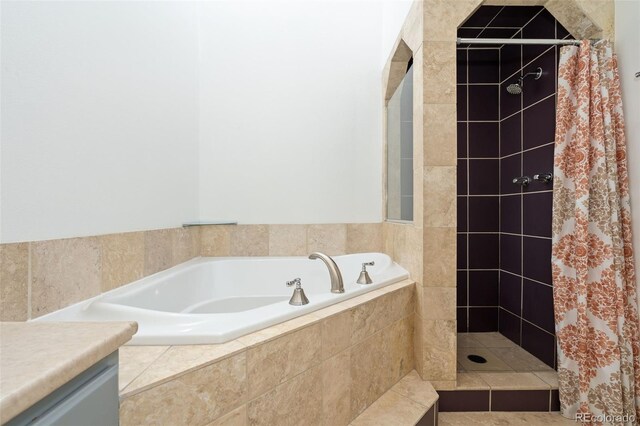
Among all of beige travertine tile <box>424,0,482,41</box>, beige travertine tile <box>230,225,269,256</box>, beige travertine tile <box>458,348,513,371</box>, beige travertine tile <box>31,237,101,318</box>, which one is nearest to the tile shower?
beige travertine tile <box>458,348,513,371</box>

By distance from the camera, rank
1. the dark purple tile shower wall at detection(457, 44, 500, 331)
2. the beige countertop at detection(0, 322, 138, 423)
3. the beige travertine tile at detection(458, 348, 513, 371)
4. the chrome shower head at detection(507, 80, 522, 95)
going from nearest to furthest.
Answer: the beige countertop at detection(0, 322, 138, 423)
the beige travertine tile at detection(458, 348, 513, 371)
the chrome shower head at detection(507, 80, 522, 95)
the dark purple tile shower wall at detection(457, 44, 500, 331)

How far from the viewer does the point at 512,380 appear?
1426mm

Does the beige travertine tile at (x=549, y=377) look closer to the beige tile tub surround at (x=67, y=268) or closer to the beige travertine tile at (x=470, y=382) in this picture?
the beige travertine tile at (x=470, y=382)

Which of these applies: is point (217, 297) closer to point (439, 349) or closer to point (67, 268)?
point (67, 268)

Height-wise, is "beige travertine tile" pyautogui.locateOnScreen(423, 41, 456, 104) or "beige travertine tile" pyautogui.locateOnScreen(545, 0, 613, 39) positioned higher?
"beige travertine tile" pyautogui.locateOnScreen(545, 0, 613, 39)

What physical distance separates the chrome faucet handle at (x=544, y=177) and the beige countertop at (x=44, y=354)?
2.08 m

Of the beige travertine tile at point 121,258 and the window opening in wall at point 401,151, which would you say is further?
the window opening in wall at point 401,151

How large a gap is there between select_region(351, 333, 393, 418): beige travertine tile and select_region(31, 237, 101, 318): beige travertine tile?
1.02m

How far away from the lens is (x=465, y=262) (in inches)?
88.7

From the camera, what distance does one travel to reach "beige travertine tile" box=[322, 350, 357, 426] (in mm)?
991

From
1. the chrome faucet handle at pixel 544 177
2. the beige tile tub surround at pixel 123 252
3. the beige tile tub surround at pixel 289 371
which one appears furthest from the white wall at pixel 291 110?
the beige tile tub surround at pixel 289 371

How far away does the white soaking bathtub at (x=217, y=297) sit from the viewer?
84 cm

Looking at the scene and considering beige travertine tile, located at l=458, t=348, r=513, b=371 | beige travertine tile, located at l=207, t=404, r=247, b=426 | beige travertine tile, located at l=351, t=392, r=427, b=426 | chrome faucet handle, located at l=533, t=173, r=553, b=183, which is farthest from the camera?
chrome faucet handle, located at l=533, t=173, r=553, b=183

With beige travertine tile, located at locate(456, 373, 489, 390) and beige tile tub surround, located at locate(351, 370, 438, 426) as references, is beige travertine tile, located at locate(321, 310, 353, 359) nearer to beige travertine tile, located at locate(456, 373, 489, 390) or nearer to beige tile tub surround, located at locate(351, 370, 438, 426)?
beige tile tub surround, located at locate(351, 370, 438, 426)
